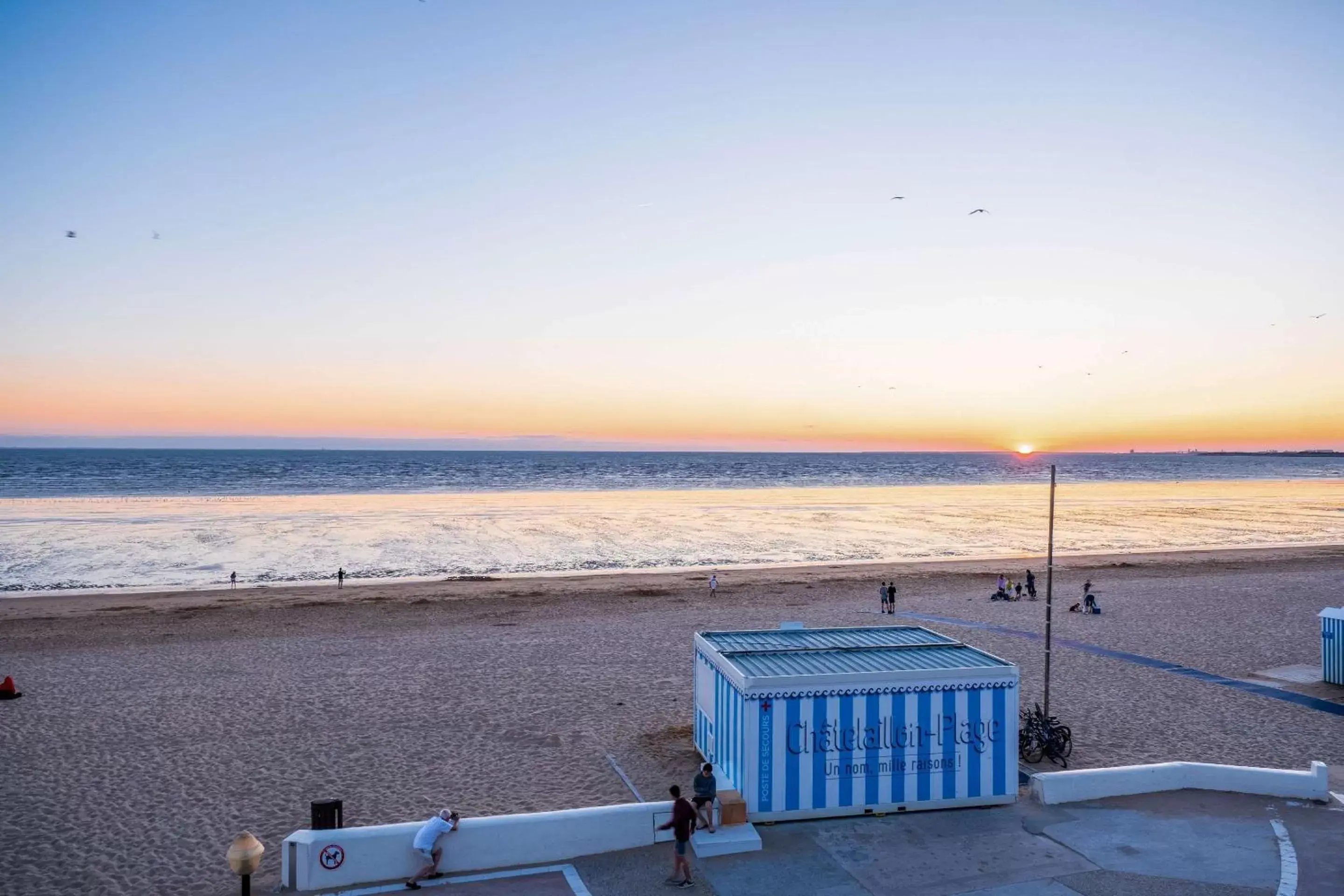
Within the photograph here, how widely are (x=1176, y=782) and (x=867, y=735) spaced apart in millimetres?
5006

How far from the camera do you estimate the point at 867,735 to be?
493 inches

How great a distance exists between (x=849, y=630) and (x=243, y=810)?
34.6 ft

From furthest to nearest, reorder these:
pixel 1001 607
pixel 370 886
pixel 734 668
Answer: pixel 1001 607 < pixel 734 668 < pixel 370 886

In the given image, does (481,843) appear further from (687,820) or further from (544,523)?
(544,523)

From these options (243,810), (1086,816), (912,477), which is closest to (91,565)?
(243,810)

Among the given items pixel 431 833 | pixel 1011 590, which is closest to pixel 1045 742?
pixel 431 833

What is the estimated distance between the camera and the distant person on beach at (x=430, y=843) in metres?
10.3

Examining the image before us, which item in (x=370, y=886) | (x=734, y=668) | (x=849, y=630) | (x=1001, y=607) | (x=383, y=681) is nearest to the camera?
(x=370, y=886)

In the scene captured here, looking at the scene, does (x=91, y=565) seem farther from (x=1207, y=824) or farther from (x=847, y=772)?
(x=1207, y=824)

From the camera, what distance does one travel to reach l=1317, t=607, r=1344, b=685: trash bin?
792 inches

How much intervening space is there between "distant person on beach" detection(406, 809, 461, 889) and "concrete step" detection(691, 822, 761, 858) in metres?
3.13

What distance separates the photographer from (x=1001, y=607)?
32000mm

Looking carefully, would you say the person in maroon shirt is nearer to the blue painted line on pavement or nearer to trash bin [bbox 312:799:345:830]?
trash bin [bbox 312:799:345:830]

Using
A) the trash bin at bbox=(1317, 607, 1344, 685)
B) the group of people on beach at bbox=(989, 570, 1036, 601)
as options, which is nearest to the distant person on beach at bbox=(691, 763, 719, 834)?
the trash bin at bbox=(1317, 607, 1344, 685)
